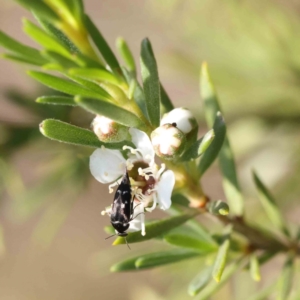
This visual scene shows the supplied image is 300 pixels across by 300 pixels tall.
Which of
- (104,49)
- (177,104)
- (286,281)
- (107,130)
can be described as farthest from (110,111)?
(177,104)

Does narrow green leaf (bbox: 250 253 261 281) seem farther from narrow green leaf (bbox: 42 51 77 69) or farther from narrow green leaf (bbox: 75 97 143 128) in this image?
narrow green leaf (bbox: 42 51 77 69)

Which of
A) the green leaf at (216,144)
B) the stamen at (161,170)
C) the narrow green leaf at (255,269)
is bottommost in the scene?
the narrow green leaf at (255,269)

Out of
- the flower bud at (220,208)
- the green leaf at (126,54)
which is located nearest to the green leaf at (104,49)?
the green leaf at (126,54)

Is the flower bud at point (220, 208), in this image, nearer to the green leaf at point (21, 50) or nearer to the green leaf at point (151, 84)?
the green leaf at point (151, 84)

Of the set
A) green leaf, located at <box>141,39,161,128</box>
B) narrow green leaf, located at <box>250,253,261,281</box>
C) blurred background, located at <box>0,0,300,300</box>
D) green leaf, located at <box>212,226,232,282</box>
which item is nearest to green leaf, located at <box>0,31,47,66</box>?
green leaf, located at <box>141,39,161,128</box>

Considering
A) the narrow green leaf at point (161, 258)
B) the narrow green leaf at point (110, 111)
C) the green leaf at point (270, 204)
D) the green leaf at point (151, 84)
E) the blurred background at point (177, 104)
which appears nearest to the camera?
the narrow green leaf at point (110, 111)

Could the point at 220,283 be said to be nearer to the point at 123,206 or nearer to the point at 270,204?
the point at 270,204

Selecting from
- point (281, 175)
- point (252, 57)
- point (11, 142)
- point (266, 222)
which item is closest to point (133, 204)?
point (11, 142)
